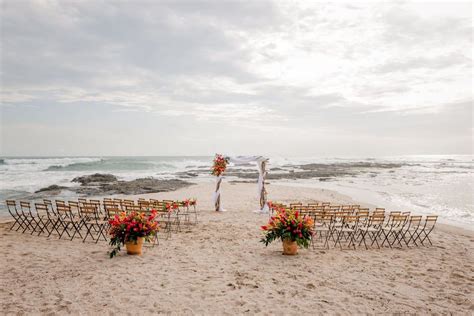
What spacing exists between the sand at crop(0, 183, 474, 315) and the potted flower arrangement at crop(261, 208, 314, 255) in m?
0.36

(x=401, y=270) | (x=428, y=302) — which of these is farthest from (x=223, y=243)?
(x=428, y=302)

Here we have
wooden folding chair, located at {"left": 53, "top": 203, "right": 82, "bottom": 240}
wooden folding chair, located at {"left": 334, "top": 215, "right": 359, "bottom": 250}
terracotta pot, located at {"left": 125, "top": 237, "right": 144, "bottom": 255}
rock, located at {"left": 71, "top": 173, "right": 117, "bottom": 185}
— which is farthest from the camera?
rock, located at {"left": 71, "top": 173, "right": 117, "bottom": 185}

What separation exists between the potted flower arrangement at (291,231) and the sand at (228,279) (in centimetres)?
36

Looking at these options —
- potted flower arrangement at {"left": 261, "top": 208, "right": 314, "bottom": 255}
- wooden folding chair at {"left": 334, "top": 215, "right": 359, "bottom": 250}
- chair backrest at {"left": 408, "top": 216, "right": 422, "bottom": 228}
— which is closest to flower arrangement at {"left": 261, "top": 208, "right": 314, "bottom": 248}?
potted flower arrangement at {"left": 261, "top": 208, "right": 314, "bottom": 255}

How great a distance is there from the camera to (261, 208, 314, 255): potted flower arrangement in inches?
307

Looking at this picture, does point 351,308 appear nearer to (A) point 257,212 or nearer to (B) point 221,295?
(B) point 221,295

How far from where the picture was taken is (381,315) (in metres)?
5.02

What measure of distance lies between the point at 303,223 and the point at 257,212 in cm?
688

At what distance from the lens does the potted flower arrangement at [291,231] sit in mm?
7789

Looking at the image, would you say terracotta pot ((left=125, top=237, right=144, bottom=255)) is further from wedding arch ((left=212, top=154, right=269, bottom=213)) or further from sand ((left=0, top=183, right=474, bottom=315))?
wedding arch ((left=212, top=154, right=269, bottom=213))

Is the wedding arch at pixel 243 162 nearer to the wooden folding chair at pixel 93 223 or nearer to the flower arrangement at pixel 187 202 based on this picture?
the flower arrangement at pixel 187 202

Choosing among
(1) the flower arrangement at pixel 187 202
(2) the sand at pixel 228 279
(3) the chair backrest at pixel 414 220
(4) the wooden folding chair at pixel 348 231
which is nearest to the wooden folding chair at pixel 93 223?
(2) the sand at pixel 228 279

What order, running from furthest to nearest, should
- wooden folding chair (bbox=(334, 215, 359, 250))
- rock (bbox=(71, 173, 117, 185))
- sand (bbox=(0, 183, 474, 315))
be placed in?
rock (bbox=(71, 173, 117, 185))
wooden folding chair (bbox=(334, 215, 359, 250))
sand (bbox=(0, 183, 474, 315))

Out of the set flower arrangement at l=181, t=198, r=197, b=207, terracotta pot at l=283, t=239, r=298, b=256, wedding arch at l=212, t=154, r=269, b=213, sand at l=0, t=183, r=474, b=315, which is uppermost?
wedding arch at l=212, t=154, r=269, b=213
